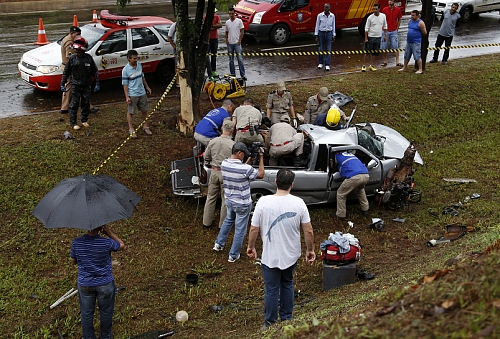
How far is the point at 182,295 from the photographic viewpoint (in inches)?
305

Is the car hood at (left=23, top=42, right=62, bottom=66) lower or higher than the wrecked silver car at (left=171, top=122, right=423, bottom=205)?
higher

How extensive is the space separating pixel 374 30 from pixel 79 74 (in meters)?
8.74

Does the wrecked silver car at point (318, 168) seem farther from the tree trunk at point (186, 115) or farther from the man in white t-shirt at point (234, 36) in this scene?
the man in white t-shirt at point (234, 36)

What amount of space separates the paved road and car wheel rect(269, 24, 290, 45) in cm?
23

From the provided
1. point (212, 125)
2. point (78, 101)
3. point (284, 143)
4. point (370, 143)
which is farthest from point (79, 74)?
point (370, 143)

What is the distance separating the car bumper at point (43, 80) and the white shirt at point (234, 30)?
4.45 meters

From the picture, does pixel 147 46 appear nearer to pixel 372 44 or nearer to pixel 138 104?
pixel 138 104

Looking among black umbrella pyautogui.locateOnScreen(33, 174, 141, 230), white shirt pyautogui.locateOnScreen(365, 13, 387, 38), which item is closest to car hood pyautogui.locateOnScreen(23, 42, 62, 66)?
black umbrella pyautogui.locateOnScreen(33, 174, 141, 230)

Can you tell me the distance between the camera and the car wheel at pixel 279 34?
62.3 feet

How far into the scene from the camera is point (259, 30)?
1873cm

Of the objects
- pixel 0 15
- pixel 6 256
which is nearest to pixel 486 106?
pixel 6 256

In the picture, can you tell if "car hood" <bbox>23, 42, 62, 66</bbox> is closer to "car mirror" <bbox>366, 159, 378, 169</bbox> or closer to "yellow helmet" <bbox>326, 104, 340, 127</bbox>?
"yellow helmet" <bbox>326, 104, 340, 127</bbox>

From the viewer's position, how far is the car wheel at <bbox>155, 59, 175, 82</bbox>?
14.8m

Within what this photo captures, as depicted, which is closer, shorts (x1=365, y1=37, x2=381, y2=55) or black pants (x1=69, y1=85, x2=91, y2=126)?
black pants (x1=69, y1=85, x2=91, y2=126)
